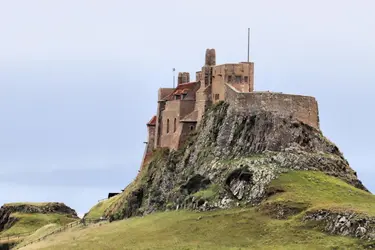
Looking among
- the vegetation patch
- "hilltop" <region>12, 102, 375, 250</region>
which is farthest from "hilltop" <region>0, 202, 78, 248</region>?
the vegetation patch

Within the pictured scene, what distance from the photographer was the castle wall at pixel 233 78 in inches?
5448

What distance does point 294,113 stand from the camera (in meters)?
132

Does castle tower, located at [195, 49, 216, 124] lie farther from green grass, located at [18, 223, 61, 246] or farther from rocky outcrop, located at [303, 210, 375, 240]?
green grass, located at [18, 223, 61, 246]

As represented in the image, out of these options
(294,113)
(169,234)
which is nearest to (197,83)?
(294,113)

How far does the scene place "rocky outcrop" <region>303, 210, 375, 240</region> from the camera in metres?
105

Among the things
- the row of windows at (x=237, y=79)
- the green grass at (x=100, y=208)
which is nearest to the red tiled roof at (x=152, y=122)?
the green grass at (x=100, y=208)

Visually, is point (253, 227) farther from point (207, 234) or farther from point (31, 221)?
point (31, 221)

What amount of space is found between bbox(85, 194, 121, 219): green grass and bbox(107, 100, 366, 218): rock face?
18.7 meters

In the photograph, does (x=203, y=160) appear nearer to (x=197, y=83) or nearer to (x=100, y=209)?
(x=197, y=83)

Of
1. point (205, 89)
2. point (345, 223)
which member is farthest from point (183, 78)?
point (345, 223)

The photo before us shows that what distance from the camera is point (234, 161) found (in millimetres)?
130250

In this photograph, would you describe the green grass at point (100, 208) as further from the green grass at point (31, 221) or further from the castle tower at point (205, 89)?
the castle tower at point (205, 89)

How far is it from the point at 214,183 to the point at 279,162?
29.5 ft

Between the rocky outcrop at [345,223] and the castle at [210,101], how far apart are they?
22390mm
